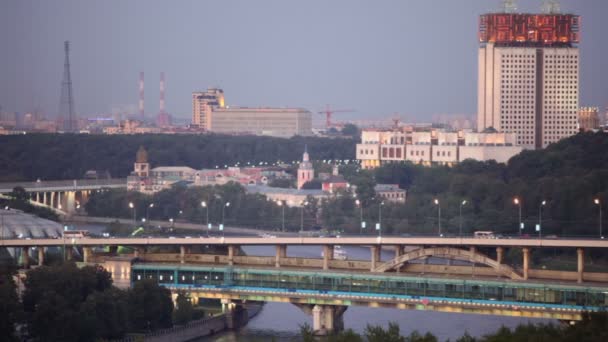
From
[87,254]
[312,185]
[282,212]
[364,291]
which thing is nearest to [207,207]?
[282,212]

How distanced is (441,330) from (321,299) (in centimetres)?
247

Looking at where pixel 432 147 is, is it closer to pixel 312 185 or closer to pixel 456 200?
pixel 312 185

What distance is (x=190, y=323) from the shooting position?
36.8 m

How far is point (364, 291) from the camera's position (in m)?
36.8

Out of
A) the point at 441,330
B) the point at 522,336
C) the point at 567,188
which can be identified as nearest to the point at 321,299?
the point at 441,330

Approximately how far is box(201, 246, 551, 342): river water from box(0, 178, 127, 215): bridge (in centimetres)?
3214

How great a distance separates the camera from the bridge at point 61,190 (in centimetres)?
7294

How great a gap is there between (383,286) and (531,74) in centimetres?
4525

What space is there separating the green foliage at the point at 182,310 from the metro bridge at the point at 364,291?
985 mm

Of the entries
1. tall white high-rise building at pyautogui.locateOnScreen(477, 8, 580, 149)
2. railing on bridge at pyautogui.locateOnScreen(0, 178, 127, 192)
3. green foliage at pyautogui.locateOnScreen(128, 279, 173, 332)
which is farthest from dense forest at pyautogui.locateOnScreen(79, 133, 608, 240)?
green foliage at pyautogui.locateOnScreen(128, 279, 173, 332)

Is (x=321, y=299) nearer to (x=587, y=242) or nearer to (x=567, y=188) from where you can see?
(x=587, y=242)

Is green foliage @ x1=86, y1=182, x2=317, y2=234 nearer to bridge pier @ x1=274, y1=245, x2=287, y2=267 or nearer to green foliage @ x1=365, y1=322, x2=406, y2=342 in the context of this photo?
bridge pier @ x1=274, y1=245, x2=287, y2=267

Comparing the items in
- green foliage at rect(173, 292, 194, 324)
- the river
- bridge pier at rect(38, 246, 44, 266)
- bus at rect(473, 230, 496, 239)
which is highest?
bus at rect(473, 230, 496, 239)

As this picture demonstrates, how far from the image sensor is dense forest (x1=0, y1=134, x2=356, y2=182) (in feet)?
281
